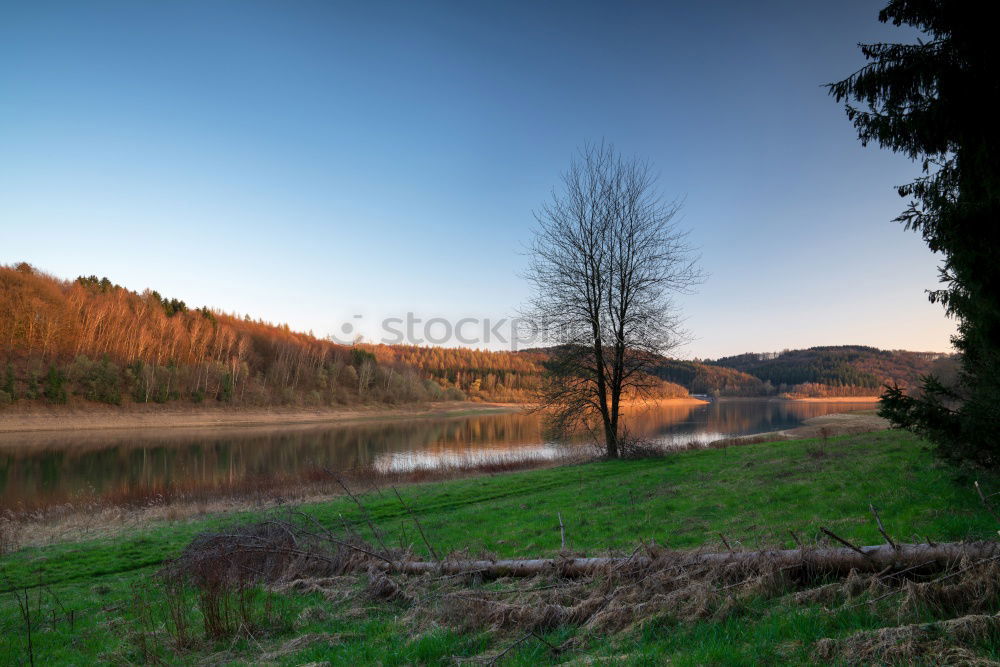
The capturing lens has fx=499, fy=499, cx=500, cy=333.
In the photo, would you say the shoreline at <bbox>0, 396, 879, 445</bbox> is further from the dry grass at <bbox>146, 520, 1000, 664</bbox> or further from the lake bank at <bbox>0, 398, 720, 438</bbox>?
the dry grass at <bbox>146, 520, 1000, 664</bbox>

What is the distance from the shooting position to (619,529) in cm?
918

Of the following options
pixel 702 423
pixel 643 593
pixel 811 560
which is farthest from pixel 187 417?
pixel 811 560

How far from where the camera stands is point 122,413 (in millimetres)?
55156

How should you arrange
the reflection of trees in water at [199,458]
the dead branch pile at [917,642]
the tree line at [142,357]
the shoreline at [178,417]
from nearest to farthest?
the dead branch pile at [917,642] < the reflection of trees in water at [199,458] < the shoreline at [178,417] < the tree line at [142,357]

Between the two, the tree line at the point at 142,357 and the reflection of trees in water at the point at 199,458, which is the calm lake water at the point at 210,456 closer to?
the reflection of trees in water at the point at 199,458


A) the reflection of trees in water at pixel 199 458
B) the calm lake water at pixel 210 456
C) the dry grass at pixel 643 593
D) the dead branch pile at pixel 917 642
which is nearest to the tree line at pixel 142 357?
the calm lake water at pixel 210 456

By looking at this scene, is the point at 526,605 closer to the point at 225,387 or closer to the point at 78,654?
the point at 78,654

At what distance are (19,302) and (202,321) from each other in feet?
88.0

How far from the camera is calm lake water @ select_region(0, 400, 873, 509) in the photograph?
22.4 m

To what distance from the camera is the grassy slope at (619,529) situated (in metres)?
4.21

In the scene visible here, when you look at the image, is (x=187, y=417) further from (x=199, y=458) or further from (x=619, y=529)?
(x=619, y=529)

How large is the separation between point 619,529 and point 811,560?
182 inches

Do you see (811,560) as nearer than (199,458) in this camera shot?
Yes

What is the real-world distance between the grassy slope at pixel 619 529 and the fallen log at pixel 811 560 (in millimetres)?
657
